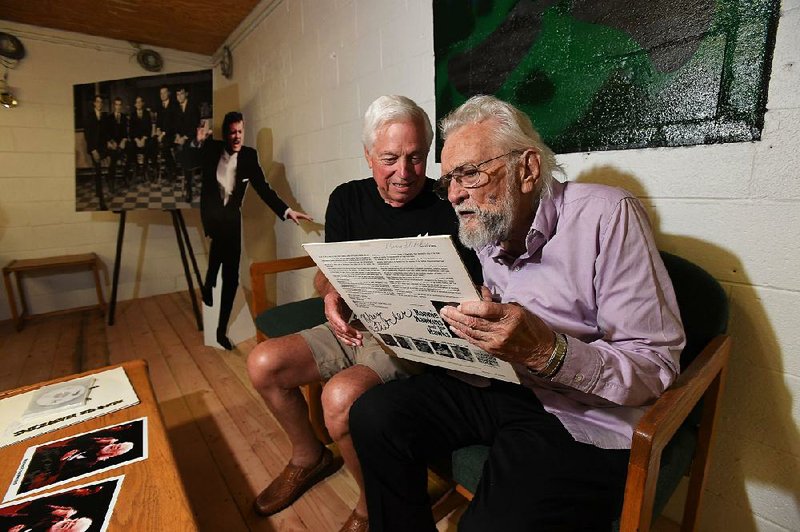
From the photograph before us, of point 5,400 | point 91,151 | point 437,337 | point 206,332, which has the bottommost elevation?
point 206,332

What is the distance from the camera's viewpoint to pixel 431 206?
1.32m

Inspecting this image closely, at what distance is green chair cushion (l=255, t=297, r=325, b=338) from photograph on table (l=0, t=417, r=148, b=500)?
1.94 feet

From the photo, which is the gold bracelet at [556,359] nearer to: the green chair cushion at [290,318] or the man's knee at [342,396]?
the man's knee at [342,396]

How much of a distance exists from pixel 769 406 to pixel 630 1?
1.05m

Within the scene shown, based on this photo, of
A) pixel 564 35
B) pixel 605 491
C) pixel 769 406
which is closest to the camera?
pixel 605 491

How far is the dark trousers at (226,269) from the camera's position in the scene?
2459mm

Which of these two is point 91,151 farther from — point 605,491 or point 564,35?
point 605,491

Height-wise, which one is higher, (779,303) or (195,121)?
(195,121)

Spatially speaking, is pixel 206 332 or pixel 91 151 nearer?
pixel 206 332

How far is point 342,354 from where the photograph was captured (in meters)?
1.27

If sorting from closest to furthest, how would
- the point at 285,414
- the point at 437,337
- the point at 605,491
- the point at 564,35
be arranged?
the point at 605,491 → the point at 437,337 → the point at 564,35 → the point at 285,414

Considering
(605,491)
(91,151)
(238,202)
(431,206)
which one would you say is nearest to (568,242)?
(605,491)

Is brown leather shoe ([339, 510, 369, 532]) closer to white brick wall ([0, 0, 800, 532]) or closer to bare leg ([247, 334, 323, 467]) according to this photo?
bare leg ([247, 334, 323, 467])

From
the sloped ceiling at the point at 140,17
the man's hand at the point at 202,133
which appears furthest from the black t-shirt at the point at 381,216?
the sloped ceiling at the point at 140,17
